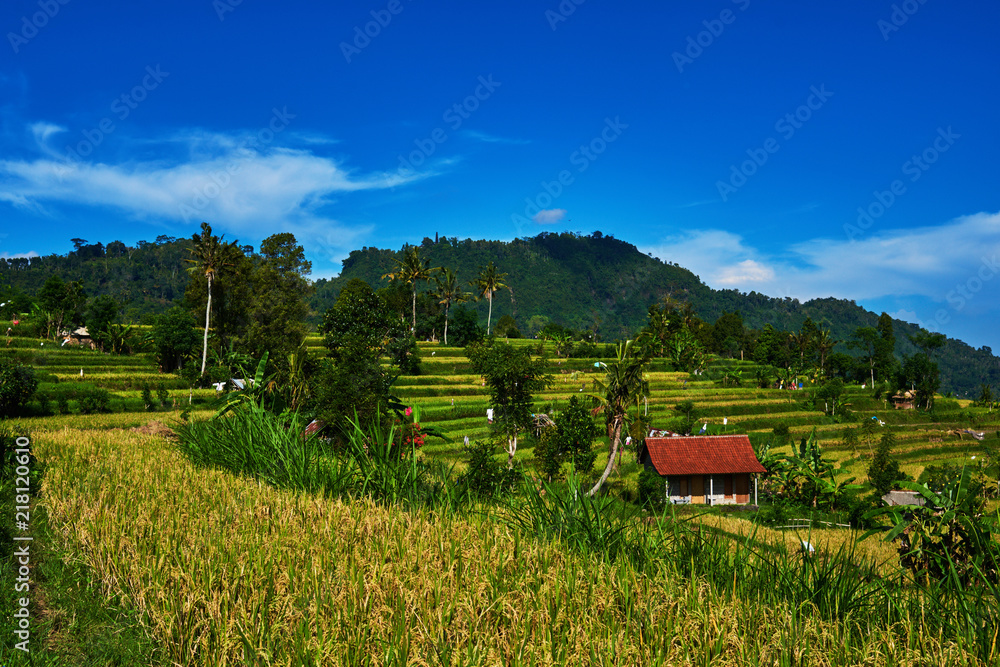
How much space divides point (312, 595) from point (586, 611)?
181 centimetres

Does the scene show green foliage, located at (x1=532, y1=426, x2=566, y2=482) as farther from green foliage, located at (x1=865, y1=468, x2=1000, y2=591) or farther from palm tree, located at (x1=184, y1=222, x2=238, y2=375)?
palm tree, located at (x1=184, y1=222, x2=238, y2=375)

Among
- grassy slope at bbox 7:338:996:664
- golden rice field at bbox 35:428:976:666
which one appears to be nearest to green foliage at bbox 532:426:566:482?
grassy slope at bbox 7:338:996:664

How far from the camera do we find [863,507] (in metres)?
32.5

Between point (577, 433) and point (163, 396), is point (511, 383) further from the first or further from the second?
point (163, 396)

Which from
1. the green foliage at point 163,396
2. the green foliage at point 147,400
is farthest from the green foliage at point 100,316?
the green foliage at point 147,400

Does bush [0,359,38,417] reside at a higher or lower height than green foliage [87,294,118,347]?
lower

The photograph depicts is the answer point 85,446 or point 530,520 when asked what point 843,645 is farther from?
point 85,446

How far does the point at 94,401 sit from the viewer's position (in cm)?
4031

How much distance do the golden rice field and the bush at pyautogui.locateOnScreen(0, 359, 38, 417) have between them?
38.4 metres

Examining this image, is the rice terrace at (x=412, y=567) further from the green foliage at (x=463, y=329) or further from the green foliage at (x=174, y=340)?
the green foliage at (x=463, y=329)

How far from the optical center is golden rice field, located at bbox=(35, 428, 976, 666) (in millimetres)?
3439

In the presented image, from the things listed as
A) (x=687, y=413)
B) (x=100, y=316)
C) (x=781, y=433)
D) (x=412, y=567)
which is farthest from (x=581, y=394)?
(x=412, y=567)

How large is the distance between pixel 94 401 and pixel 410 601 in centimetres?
4472

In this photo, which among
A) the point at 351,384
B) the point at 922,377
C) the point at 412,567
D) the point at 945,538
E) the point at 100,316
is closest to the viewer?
the point at 412,567
